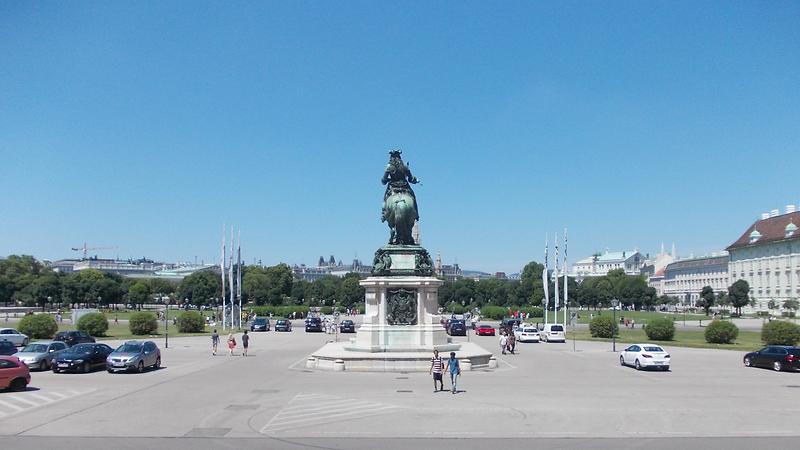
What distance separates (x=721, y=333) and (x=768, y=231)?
105 meters

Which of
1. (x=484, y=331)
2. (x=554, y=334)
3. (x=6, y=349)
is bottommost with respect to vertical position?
(x=484, y=331)

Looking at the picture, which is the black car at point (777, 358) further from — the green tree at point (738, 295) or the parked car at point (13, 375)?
the green tree at point (738, 295)

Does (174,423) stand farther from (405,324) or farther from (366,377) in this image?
Answer: (405,324)

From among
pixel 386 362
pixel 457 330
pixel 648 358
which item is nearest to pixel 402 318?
pixel 386 362

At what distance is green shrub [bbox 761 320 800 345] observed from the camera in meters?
45.8

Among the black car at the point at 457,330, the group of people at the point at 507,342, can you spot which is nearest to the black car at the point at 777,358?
the group of people at the point at 507,342

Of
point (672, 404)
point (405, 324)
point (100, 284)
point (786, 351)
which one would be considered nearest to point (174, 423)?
point (672, 404)

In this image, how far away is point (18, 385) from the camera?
24.4 m

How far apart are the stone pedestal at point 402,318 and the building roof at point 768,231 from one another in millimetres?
116235

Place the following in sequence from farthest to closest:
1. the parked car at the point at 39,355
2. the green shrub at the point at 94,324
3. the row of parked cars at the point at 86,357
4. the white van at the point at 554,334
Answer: the white van at the point at 554,334
the green shrub at the point at 94,324
the parked car at the point at 39,355
the row of parked cars at the point at 86,357

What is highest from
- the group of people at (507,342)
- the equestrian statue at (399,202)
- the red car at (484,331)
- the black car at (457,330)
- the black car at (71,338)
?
the equestrian statue at (399,202)

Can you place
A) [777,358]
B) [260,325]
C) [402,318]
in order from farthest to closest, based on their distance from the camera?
[260,325]
[402,318]
[777,358]

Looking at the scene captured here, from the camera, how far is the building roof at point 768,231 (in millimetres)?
136875

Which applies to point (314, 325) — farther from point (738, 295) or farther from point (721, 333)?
point (738, 295)
